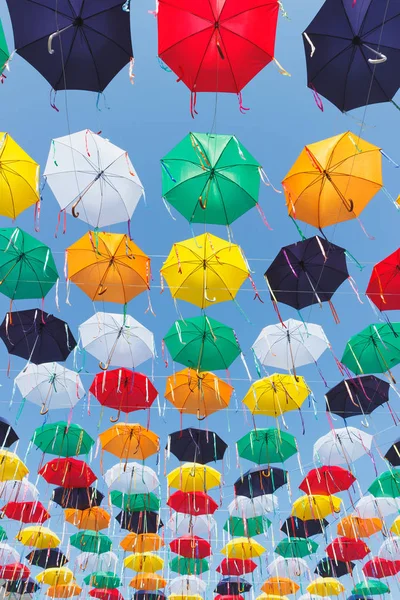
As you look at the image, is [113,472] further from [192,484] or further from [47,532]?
[47,532]

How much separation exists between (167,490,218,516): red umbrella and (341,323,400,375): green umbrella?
17.2 ft

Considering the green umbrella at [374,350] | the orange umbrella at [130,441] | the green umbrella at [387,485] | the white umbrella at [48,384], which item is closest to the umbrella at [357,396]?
the green umbrella at [374,350]

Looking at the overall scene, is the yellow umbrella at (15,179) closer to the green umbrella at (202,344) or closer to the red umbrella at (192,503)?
the green umbrella at (202,344)

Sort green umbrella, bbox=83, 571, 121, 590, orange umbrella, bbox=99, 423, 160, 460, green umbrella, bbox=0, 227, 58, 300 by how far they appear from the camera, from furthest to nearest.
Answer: green umbrella, bbox=83, 571, 121, 590 → orange umbrella, bbox=99, 423, 160, 460 → green umbrella, bbox=0, 227, 58, 300

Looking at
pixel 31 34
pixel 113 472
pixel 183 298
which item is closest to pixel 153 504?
pixel 113 472

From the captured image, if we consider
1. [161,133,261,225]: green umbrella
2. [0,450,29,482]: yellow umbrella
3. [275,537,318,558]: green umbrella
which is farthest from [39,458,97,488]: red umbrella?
[161,133,261,225]: green umbrella

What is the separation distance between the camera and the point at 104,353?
8.45m

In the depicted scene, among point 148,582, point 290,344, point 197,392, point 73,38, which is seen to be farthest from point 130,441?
point 73,38

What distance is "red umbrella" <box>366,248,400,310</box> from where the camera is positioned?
23.8 ft

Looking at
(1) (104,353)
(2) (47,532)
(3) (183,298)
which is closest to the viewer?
(3) (183,298)

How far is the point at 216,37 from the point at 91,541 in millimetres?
13291

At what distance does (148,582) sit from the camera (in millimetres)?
14641

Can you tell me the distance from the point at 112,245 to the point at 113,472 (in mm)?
6544

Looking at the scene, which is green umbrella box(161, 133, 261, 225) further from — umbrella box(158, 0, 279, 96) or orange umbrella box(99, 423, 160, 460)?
orange umbrella box(99, 423, 160, 460)
